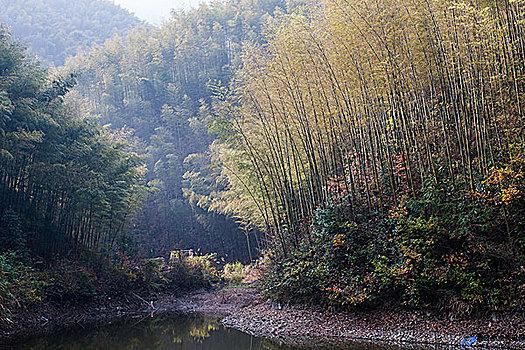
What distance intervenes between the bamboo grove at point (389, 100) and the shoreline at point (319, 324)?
1703 mm

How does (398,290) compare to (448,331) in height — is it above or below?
above

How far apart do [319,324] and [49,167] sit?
748cm

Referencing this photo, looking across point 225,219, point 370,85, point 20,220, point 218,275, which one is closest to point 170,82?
point 225,219

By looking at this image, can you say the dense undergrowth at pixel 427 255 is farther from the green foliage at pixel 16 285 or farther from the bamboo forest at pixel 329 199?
the green foliage at pixel 16 285

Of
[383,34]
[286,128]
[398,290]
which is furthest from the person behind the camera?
[286,128]

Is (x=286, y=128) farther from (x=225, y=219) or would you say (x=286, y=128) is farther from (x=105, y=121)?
(x=105, y=121)

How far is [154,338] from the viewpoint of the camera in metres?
8.72

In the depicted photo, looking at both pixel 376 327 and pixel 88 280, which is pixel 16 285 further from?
pixel 376 327

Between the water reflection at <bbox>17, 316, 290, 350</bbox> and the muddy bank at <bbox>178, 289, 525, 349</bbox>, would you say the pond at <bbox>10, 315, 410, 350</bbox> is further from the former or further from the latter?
the muddy bank at <bbox>178, 289, 525, 349</bbox>

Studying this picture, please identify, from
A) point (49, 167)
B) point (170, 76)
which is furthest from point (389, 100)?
point (170, 76)

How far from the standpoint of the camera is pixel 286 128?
10.4 metres

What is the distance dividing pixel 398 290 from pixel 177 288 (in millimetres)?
9593

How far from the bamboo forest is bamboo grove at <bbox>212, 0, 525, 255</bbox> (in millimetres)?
37

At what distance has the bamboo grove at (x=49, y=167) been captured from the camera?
11.6 meters
